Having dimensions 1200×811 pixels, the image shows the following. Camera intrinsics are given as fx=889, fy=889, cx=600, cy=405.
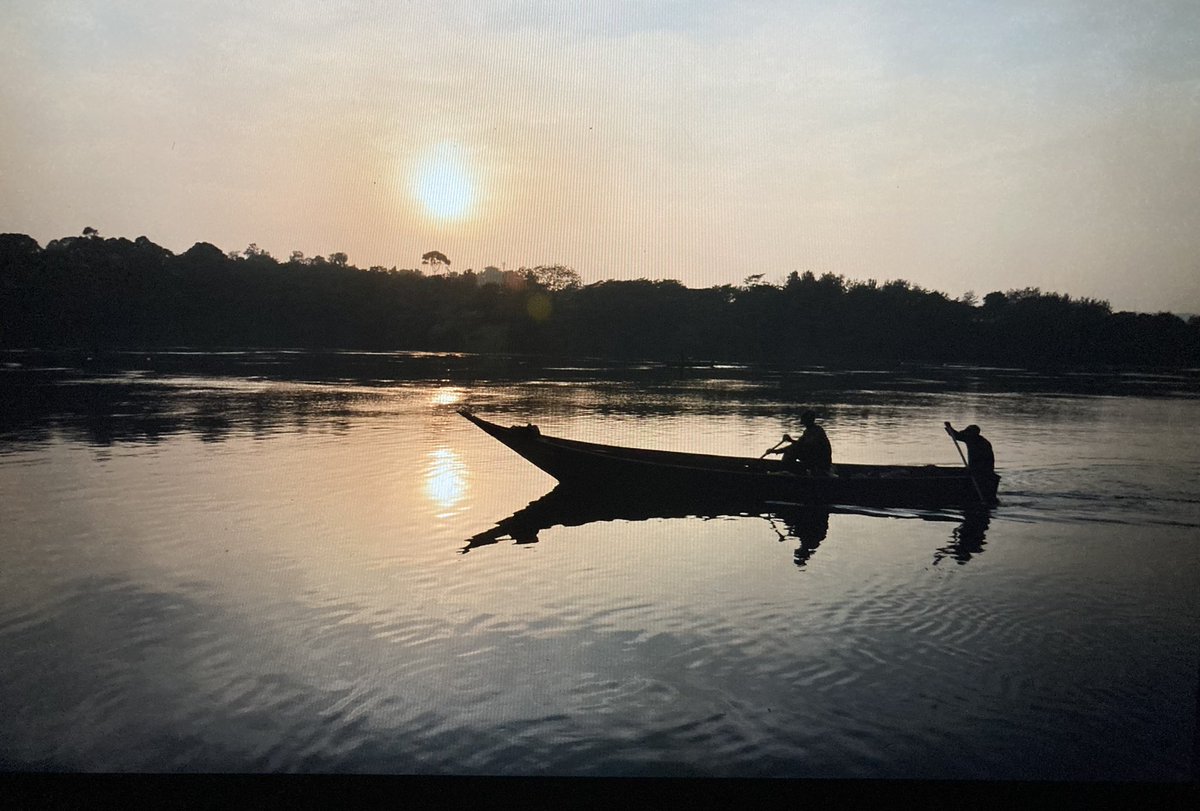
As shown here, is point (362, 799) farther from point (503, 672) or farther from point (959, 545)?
point (959, 545)

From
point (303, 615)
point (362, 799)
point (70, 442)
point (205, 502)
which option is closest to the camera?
point (362, 799)

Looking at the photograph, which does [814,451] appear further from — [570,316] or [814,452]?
[570,316]

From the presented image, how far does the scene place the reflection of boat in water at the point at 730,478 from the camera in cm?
1402

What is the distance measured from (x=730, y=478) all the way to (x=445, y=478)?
574 cm

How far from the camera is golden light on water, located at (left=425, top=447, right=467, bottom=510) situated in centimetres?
1479

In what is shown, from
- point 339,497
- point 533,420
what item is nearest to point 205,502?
point 339,497

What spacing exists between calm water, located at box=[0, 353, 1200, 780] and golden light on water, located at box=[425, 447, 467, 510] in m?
0.11

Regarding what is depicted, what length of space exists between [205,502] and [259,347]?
8276cm

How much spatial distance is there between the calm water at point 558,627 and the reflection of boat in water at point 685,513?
14cm

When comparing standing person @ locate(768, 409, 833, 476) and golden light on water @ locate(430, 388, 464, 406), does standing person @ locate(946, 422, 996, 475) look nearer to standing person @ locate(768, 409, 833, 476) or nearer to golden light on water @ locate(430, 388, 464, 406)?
standing person @ locate(768, 409, 833, 476)

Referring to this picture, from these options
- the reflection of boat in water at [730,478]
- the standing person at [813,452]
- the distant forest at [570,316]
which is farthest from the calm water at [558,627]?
the distant forest at [570,316]

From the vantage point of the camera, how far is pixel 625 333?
311ft

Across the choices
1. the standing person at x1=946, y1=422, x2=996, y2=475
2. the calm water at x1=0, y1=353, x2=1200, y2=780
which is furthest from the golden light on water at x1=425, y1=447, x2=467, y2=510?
the standing person at x1=946, y1=422, x2=996, y2=475

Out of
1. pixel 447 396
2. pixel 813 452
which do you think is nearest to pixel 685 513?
pixel 813 452
